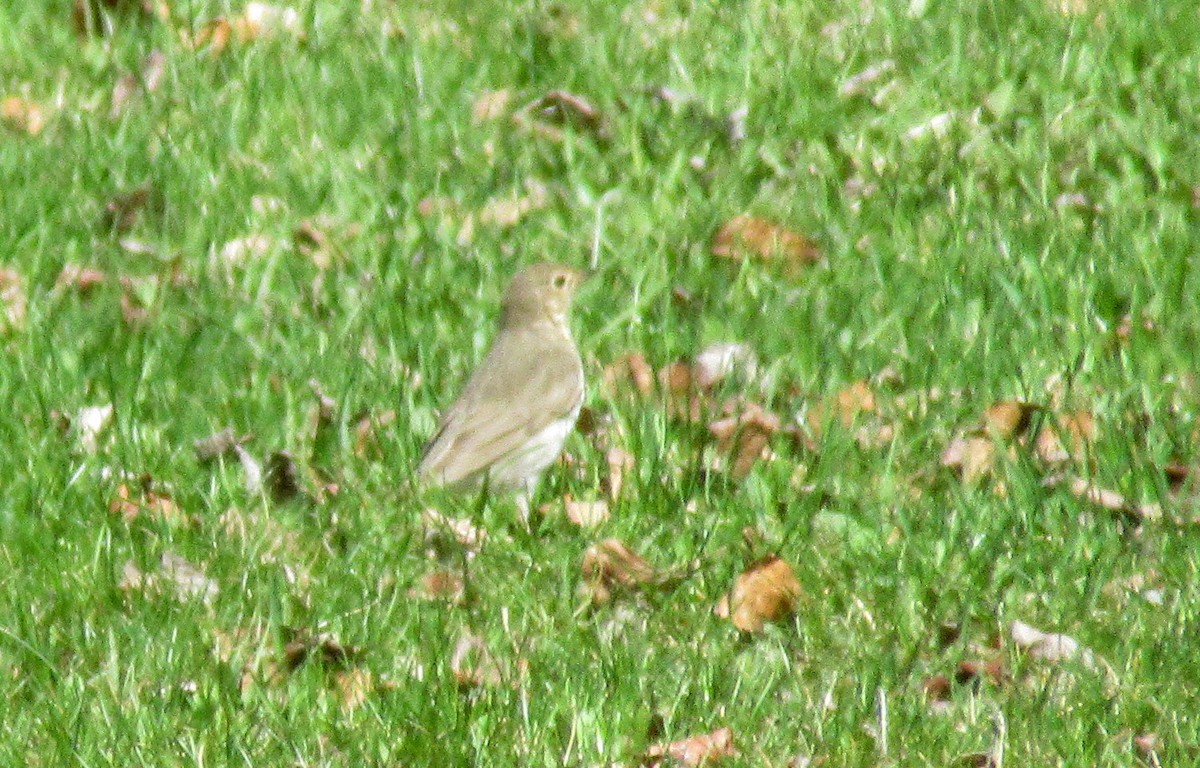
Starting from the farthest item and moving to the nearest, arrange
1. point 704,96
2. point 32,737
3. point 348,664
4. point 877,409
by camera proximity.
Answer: point 704,96 < point 877,409 < point 348,664 < point 32,737

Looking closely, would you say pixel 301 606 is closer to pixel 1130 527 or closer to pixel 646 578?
pixel 646 578

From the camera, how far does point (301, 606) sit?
550 cm

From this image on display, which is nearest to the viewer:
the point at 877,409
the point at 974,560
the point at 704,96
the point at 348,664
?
the point at 348,664

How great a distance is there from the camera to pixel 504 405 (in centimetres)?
654

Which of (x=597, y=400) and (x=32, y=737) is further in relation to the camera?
(x=597, y=400)

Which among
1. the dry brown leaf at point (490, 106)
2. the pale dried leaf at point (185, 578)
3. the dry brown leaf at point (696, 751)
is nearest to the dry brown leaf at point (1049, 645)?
the dry brown leaf at point (696, 751)

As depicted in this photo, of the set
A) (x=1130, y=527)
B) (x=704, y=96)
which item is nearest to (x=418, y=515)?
(x=1130, y=527)

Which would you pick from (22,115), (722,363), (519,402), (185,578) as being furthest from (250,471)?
(22,115)

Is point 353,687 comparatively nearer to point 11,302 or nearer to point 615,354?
point 615,354

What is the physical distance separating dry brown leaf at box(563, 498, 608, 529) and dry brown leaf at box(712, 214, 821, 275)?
4.93 feet

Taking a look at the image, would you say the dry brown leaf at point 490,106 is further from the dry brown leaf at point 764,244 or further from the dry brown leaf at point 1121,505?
the dry brown leaf at point 1121,505

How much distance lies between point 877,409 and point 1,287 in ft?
9.16

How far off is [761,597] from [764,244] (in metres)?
2.11

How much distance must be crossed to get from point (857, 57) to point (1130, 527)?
9.84 feet
